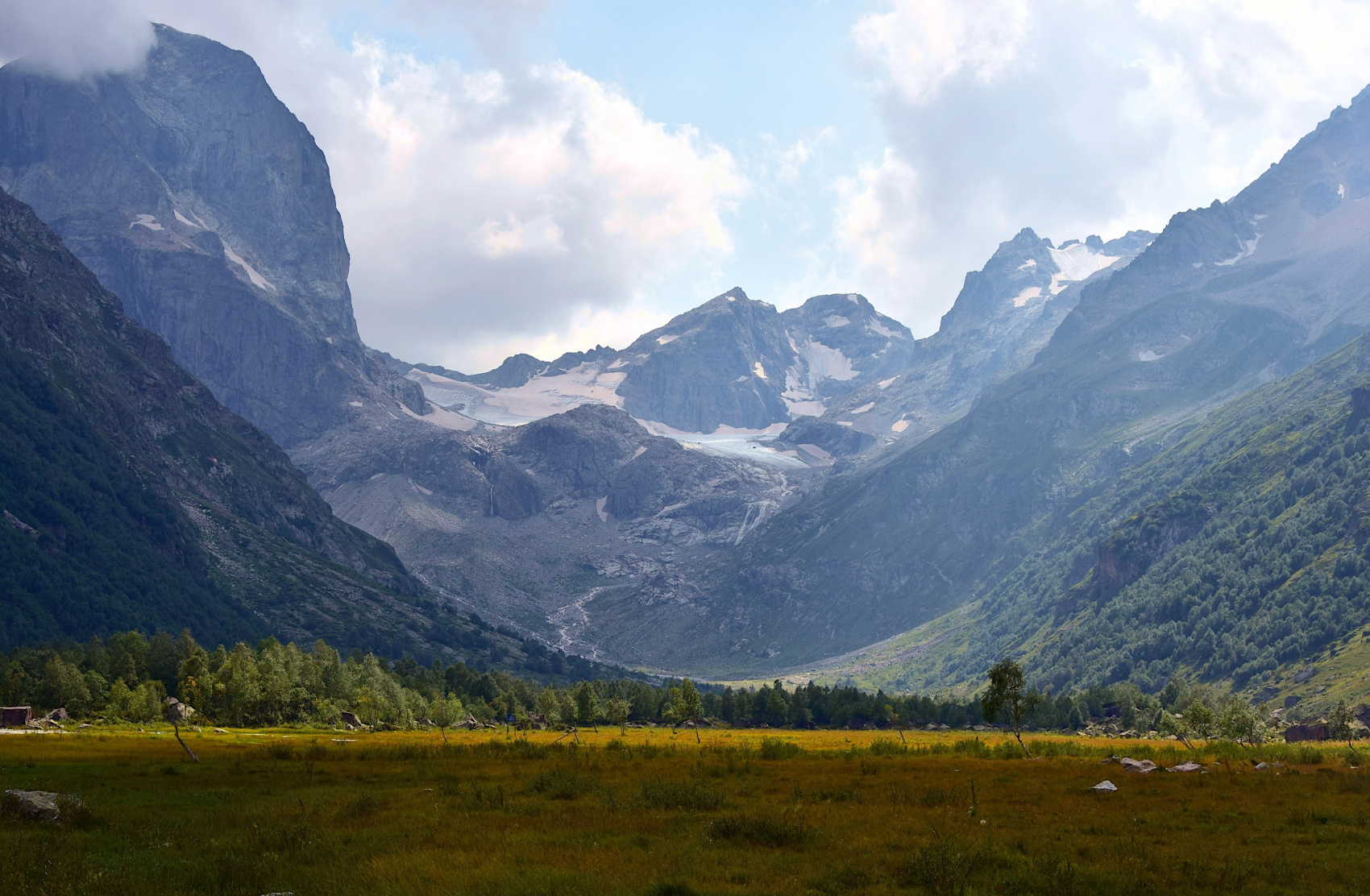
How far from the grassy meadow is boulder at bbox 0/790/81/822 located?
1.04 metres

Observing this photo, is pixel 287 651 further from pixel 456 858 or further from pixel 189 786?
pixel 456 858

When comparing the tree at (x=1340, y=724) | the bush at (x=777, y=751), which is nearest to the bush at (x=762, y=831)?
the bush at (x=777, y=751)

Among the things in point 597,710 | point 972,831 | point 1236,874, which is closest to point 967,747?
point 972,831

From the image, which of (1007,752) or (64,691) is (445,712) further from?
(1007,752)

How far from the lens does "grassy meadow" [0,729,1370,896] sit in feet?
76.2

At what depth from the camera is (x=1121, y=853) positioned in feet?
88.3

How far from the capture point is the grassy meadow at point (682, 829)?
2322 cm

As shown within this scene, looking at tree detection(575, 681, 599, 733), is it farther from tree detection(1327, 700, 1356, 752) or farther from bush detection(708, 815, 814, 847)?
bush detection(708, 815, 814, 847)

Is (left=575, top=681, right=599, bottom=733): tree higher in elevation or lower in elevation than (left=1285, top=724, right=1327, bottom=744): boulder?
higher

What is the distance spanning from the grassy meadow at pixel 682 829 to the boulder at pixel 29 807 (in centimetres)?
104

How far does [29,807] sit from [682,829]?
22.7m

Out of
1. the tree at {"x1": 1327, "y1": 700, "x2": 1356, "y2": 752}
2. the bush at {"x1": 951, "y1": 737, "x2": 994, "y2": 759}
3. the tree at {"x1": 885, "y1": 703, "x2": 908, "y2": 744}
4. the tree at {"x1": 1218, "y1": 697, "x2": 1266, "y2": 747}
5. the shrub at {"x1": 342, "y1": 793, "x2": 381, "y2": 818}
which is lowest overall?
the tree at {"x1": 885, "y1": 703, "x2": 908, "y2": 744}

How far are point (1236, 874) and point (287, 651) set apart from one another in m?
150

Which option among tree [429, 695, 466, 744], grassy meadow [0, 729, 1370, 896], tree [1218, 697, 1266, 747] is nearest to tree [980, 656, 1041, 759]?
grassy meadow [0, 729, 1370, 896]
